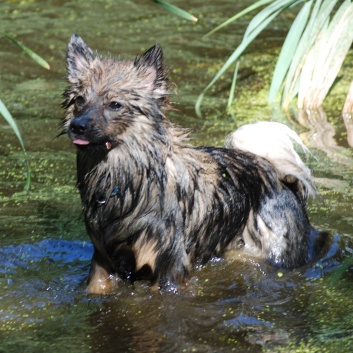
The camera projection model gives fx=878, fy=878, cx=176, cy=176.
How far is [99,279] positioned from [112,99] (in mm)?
1139

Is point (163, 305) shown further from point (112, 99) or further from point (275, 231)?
point (112, 99)

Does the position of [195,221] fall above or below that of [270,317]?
above

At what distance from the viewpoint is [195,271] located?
5578 millimetres

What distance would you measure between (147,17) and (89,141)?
643 centimetres

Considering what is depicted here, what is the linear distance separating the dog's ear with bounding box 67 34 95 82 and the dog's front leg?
111cm

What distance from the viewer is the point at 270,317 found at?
198 inches

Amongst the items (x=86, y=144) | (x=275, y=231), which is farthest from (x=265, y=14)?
(x=86, y=144)

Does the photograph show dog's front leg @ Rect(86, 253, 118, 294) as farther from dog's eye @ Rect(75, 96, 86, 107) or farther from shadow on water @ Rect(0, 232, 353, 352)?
dog's eye @ Rect(75, 96, 86, 107)

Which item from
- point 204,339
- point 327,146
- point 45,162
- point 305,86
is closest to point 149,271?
point 204,339

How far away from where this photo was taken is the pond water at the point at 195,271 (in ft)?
15.8

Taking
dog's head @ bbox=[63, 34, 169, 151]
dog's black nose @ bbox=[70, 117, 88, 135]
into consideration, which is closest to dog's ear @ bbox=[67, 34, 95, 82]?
dog's head @ bbox=[63, 34, 169, 151]

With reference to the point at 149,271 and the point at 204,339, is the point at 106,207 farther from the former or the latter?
the point at 204,339

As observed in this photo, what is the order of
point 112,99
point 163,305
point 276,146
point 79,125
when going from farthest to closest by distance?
point 276,146, point 163,305, point 112,99, point 79,125

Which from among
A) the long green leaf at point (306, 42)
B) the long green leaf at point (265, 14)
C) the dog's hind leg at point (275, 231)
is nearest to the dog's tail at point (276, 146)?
the dog's hind leg at point (275, 231)
